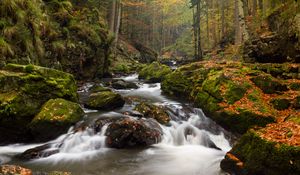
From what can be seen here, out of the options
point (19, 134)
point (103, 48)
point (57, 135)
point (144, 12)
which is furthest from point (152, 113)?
point (144, 12)

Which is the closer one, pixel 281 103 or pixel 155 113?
pixel 281 103

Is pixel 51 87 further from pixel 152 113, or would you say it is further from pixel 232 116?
pixel 232 116

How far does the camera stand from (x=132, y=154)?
8516 millimetres

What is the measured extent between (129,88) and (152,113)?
718cm

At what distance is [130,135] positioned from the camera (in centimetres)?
908

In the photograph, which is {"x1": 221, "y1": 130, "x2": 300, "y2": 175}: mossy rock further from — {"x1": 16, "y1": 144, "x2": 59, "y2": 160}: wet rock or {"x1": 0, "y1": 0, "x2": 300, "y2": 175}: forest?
{"x1": 16, "y1": 144, "x2": 59, "y2": 160}: wet rock

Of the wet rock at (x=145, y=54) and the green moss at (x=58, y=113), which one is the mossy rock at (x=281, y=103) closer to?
the green moss at (x=58, y=113)

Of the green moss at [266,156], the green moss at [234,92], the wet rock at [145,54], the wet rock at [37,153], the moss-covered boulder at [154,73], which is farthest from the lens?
the wet rock at [145,54]

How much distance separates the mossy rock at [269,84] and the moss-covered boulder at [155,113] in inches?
154

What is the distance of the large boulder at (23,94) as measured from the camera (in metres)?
9.32

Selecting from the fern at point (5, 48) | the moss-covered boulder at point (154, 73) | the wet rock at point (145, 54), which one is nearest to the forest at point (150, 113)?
the fern at point (5, 48)

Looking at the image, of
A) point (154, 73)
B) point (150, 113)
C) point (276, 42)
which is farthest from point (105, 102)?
point (154, 73)

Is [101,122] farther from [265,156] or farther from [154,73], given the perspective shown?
[154,73]

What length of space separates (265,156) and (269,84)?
604 cm
